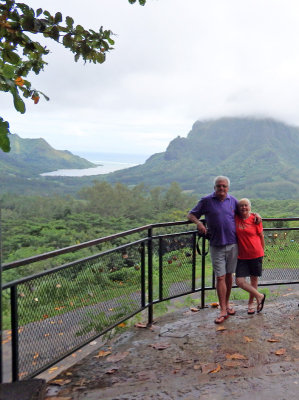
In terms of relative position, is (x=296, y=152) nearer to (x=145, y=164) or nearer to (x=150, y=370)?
(x=145, y=164)

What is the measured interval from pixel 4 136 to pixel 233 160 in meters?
149

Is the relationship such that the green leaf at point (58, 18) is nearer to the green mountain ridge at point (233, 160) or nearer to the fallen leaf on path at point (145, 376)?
the fallen leaf on path at point (145, 376)

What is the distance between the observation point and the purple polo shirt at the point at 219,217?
440 centimetres

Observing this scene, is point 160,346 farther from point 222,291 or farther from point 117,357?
point 222,291

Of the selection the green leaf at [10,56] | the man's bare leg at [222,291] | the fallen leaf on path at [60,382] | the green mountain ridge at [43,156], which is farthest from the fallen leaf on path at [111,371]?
the green mountain ridge at [43,156]

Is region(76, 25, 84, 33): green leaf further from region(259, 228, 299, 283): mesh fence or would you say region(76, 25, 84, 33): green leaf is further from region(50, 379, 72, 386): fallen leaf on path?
region(259, 228, 299, 283): mesh fence

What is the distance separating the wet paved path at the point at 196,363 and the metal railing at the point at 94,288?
24 centimetres

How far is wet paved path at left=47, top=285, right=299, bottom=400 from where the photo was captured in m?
2.91

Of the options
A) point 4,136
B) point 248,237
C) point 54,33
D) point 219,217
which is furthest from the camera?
point 248,237

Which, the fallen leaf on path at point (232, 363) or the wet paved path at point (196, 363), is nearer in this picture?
the wet paved path at point (196, 363)

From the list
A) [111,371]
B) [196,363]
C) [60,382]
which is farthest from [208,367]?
[60,382]

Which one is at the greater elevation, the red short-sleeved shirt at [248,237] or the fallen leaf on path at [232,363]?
the red short-sleeved shirt at [248,237]

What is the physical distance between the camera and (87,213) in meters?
43.1

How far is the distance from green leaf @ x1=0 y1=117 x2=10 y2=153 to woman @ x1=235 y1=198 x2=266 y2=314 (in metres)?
2.99
